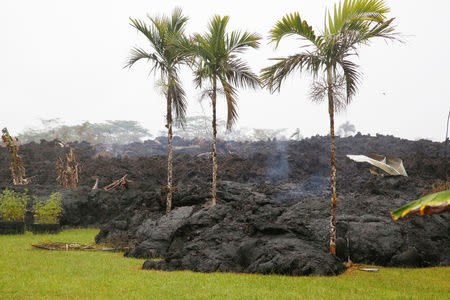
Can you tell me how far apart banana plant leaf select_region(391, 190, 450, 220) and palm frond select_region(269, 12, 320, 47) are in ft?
→ 20.8

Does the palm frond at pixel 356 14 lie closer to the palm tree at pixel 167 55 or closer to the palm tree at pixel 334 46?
the palm tree at pixel 334 46

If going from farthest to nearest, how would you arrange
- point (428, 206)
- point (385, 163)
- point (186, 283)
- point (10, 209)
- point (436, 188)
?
point (385, 163) < point (10, 209) < point (436, 188) < point (186, 283) < point (428, 206)

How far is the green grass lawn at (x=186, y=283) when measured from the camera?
20.8 ft

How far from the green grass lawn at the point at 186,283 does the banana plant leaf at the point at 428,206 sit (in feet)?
8.59

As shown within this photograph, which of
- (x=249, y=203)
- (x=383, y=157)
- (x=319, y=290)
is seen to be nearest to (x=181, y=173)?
(x=249, y=203)

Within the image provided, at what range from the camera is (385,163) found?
18.1 meters

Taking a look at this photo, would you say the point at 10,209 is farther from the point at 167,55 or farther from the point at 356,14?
the point at 356,14

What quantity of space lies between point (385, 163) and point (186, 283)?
1431 cm

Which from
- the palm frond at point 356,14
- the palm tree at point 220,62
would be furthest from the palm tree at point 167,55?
the palm frond at point 356,14

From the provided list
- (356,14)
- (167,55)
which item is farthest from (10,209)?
(356,14)

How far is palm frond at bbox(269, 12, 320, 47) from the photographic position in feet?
31.1

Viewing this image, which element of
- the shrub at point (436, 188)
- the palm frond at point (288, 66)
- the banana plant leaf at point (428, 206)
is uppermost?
the palm frond at point (288, 66)

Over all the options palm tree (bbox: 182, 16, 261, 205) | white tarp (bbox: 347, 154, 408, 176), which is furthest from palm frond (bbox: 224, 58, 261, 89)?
white tarp (bbox: 347, 154, 408, 176)

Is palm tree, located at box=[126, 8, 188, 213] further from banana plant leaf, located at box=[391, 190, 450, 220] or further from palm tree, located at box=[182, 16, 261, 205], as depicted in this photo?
banana plant leaf, located at box=[391, 190, 450, 220]
